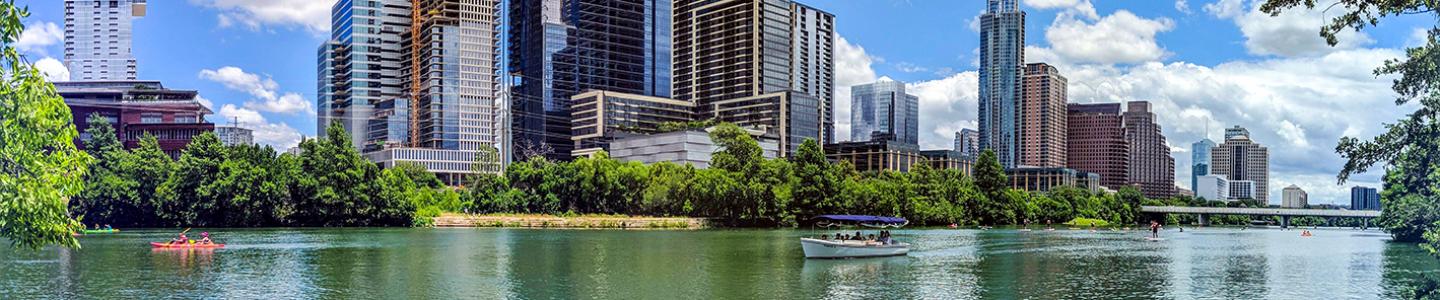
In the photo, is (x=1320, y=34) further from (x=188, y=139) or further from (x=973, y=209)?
(x=188, y=139)

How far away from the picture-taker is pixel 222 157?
12719cm

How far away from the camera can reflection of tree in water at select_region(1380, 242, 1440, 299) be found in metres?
56.6

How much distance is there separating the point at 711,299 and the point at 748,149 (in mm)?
100507

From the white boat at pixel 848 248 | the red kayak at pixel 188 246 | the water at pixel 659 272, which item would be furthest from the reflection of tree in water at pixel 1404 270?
the red kayak at pixel 188 246

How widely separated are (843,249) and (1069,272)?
16.3m

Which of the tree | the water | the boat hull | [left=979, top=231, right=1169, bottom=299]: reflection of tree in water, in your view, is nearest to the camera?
the tree

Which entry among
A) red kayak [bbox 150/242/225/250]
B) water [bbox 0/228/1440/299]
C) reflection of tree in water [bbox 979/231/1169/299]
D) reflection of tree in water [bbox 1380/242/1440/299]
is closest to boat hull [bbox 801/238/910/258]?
water [bbox 0/228/1440/299]

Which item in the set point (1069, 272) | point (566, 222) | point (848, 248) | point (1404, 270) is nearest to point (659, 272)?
point (848, 248)

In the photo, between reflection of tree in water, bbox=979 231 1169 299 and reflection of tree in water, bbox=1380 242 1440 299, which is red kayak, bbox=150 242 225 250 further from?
reflection of tree in water, bbox=1380 242 1440 299

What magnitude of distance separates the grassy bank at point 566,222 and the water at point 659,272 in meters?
37.7

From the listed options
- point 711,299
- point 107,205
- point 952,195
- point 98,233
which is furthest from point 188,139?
point 711,299

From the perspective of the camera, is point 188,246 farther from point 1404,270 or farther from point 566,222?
point 1404,270

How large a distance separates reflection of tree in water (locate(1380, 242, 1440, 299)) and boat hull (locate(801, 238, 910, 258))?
32037mm

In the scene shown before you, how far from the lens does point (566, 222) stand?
138m
